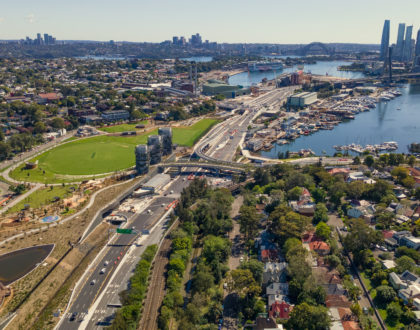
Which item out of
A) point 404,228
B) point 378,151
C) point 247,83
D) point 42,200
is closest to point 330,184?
point 404,228

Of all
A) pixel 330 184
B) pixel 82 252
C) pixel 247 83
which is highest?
pixel 247 83

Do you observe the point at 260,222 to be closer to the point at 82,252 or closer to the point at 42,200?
the point at 82,252

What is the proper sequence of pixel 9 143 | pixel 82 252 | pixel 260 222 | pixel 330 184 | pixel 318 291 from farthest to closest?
pixel 9 143 → pixel 330 184 → pixel 260 222 → pixel 82 252 → pixel 318 291

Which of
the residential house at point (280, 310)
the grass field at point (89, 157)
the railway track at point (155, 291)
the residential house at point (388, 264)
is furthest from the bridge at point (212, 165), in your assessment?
the residential house at point (280, 310)

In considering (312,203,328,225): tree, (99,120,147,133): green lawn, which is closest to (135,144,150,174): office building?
(312,203,328,225): tree

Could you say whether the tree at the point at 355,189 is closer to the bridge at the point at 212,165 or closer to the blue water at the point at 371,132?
the bridge at the point at 212,165

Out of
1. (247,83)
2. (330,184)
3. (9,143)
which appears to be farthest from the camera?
(247,83)
